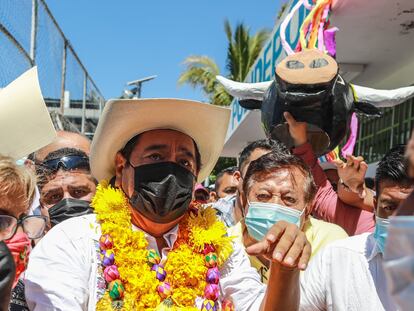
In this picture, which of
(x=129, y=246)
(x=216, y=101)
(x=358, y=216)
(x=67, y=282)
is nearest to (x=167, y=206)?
(x=129, y=246)

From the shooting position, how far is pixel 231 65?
881 inches

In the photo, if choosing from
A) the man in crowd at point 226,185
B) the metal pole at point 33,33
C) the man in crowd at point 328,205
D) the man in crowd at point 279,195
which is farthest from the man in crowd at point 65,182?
the man in crowd at point 226,185

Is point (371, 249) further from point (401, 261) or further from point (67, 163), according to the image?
point (67, 163)

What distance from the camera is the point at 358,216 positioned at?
2.88 m

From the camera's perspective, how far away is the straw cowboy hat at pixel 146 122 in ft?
6.73

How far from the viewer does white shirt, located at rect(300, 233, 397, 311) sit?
1.91 m

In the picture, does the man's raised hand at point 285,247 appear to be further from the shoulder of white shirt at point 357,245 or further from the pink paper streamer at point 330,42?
the pink paper streamer at point 330,42

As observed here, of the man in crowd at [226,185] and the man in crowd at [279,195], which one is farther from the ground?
the man in crowd at [279,195]

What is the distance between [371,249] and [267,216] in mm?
526

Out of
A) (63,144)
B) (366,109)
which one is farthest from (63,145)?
(366,109)

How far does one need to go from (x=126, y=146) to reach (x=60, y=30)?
456cm

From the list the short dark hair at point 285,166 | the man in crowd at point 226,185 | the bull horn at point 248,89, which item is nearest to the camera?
the short dark hair at point 285,166

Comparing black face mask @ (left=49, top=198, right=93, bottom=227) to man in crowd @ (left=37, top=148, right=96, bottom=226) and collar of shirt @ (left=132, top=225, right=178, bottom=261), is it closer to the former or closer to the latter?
man in crowd @ (left=37, top=148, right=96, bottom=226)

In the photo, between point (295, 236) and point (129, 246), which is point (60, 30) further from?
point (295, 236)
